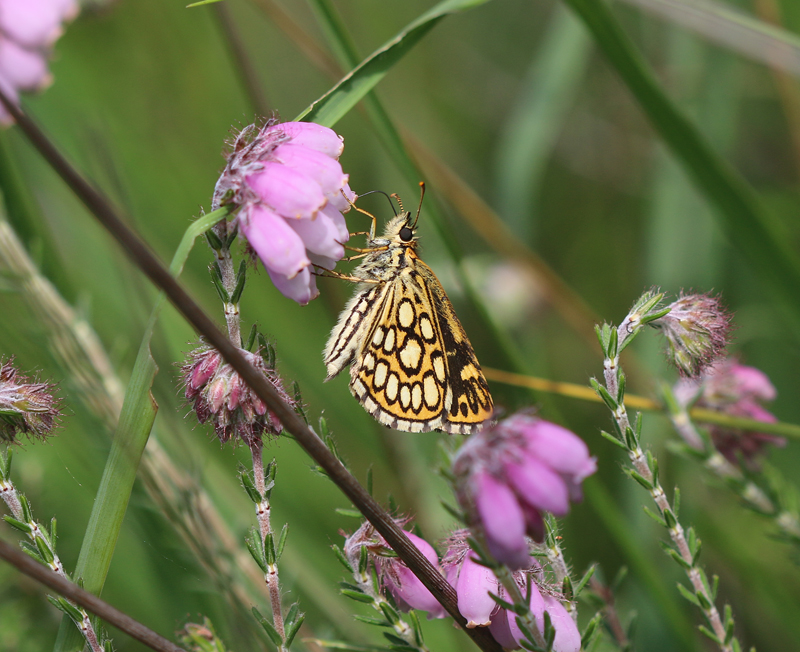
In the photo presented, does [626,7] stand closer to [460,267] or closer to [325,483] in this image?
[460,267]

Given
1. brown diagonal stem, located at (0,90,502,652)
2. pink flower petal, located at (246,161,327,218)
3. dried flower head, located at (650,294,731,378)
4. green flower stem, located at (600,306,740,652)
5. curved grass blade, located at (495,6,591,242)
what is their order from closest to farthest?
brown diagonal stem, located at (0,90,502,652) < pink flower petal, located at (246,161,327,218) < green flower stem, located at (600,306,740,652) < dried flower head, located at (650,294,731,378) < curved grass blade, located at (495,6,591,242)

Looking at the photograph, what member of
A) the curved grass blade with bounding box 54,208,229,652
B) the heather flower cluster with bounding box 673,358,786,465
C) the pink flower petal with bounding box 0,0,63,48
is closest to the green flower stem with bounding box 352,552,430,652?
the curved grass blade with bounding box 54,208,229,652

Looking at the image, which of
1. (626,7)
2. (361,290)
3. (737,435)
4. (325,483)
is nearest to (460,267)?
(361,290)

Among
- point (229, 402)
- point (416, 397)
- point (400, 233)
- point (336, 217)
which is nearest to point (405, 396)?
point (416, 397)

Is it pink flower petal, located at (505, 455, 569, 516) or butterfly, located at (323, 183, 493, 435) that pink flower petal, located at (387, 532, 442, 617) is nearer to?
pink flower petal, located at (505, 455, 569, 516)

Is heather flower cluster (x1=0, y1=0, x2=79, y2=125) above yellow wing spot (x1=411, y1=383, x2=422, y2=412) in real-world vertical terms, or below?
above

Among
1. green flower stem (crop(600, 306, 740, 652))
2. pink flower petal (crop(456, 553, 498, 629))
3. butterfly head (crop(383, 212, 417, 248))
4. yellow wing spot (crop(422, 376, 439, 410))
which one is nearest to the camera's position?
pink flower petal (crop(456, 553, 498, 629))

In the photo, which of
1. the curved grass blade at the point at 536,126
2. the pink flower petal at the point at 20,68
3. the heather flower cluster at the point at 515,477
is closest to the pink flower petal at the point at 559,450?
the heather flower cluster at the point at 515,477
